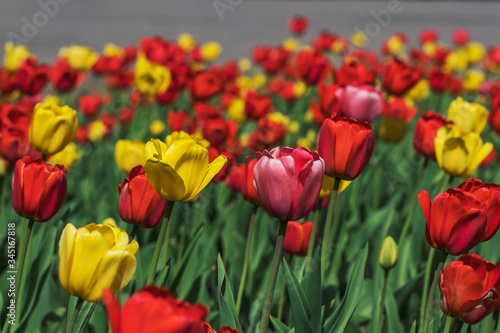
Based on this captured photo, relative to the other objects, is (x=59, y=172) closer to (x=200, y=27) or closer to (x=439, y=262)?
(x=439, y=262)

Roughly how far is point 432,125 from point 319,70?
0.98 meters

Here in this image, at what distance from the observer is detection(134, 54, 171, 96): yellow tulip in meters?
2.28

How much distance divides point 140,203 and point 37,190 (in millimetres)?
196

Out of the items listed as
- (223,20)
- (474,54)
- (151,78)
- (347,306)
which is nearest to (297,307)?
(347,306)

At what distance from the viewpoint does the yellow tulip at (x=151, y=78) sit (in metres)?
2.28

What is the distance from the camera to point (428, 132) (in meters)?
1.57

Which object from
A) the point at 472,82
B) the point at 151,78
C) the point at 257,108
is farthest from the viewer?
the point at 472,82

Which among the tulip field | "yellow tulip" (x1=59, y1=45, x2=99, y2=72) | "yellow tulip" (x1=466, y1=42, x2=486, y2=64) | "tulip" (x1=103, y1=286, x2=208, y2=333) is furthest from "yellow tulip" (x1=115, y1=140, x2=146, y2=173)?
"yellow tulip" (x1=466, y1=42, x2=486, y2=64)

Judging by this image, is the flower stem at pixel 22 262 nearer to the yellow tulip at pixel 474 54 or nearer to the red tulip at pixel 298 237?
the red tulip at pixel 298 237

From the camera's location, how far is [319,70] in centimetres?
248

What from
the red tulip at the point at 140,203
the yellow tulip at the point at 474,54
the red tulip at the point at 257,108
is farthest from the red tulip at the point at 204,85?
the yellow tulip at the point at 474,54

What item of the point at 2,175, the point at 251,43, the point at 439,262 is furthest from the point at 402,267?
the point at 251,43

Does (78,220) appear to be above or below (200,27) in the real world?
below

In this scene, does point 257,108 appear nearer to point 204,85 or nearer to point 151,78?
point 204,85
